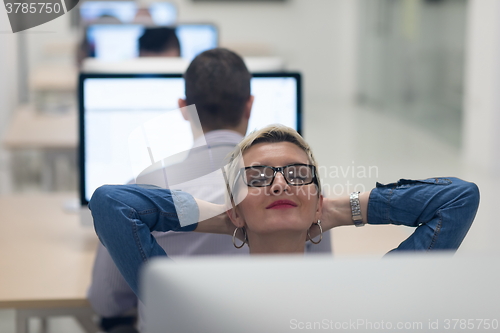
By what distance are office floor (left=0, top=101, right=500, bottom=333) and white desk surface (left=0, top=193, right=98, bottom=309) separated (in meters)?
0.69

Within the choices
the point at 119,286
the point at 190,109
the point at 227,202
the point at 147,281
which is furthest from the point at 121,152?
the point at 147,281

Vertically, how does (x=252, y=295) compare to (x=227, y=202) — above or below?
above

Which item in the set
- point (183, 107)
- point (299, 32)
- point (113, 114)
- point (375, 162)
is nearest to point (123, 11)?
point (299, 32)

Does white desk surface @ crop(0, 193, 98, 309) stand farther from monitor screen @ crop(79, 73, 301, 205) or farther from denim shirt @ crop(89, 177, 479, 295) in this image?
denim shirt @ crop(89, 177, 479, 295)

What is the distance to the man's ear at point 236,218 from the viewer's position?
3.63 feet

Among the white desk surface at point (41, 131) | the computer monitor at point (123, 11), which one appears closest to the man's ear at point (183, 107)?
the white desk surface at point (41, 131)

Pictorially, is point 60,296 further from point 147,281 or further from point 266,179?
point 147,281

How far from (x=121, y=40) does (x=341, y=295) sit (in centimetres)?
400

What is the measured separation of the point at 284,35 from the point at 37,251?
7611 mm

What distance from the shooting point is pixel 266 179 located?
1.05m

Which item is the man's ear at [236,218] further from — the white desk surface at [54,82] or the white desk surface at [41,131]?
the white desk surface at [54,82]

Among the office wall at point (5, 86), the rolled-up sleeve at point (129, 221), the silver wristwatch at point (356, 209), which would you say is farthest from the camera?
the office wall at point (5, 86)

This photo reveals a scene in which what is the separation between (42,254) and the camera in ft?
5.66

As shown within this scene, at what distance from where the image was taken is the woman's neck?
3.55ft
